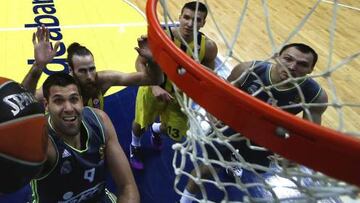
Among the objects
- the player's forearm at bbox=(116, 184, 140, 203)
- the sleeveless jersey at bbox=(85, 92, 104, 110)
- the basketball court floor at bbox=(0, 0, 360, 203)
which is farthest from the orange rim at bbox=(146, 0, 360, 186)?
the basketball court floor at bbox=(0, 0, 360, 203)

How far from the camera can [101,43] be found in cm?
426

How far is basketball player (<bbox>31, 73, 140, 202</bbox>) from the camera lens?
196 cm

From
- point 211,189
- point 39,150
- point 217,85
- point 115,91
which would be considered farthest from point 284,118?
point 115,91

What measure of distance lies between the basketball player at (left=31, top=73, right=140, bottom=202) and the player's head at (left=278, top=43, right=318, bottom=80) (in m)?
0.98

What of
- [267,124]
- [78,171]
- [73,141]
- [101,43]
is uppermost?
[267,124]

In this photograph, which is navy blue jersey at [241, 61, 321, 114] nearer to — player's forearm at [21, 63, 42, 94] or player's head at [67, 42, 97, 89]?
player's head at [67, 42, 97, 89]

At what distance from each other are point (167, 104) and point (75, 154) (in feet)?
3.26

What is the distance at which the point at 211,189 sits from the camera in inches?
108

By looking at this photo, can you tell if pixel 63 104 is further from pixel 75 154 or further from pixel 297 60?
pixel 297 60

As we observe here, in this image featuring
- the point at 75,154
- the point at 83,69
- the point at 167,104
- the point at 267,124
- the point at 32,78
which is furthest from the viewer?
the point at 167,104

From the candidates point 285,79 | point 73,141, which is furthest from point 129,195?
point 285,79

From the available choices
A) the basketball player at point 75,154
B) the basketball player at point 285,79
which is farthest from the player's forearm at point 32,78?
the basketball player at point 285,79

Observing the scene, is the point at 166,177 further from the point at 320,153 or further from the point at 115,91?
the point at 320,153

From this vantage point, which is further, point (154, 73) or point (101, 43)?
point (101, 43)
